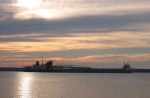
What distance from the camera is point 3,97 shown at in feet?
237

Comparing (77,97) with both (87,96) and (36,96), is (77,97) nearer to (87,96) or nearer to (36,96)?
(87,96)

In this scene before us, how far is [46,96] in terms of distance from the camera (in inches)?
2921

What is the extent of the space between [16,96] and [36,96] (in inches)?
149

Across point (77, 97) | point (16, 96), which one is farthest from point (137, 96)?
point (16, 96)

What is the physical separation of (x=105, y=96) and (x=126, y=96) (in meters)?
→ 4.32

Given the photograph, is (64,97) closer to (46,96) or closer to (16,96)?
(46,96)

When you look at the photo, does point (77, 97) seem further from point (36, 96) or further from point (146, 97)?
point (146, 97)

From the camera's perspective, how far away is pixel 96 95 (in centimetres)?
7669

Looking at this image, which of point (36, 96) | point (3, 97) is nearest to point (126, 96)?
point (36, 96)

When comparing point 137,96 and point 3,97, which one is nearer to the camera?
point 3,97

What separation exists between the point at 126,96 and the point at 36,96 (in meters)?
17.5

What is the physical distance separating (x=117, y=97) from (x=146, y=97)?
6.06 m

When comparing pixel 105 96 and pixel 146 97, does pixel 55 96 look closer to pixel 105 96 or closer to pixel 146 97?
pixel 105 96

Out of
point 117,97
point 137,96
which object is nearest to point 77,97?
point 117,97
